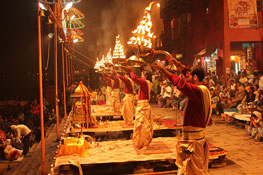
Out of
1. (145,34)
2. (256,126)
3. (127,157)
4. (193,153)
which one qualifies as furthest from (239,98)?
(193,153)

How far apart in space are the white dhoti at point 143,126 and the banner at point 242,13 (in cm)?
1466

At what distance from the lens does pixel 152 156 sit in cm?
754

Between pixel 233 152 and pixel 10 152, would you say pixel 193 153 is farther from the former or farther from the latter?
pixel 10 152

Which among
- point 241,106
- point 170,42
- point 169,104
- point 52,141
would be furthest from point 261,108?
point 170,42

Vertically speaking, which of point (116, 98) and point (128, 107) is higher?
point (116, 98)

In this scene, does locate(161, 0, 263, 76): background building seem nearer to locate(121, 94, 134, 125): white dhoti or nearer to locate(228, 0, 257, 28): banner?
locate(228, 0, 257, 28): banner

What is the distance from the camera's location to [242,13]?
2016cm

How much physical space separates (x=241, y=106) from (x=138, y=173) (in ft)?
26.0

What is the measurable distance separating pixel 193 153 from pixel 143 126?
3.38 m

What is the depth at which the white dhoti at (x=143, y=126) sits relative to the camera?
8.13 meters

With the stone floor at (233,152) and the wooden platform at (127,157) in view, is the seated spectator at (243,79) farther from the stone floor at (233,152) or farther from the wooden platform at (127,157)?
the wooden platform at (127,157)

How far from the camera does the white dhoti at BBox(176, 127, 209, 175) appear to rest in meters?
4.82

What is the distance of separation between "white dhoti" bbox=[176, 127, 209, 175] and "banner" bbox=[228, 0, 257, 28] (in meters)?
17.3

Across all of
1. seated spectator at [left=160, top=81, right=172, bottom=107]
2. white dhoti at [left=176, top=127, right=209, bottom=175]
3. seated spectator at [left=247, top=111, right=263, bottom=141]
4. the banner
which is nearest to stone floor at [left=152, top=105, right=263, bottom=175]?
seated spectator at [left=247, top=111, right=263, bottom=141]
